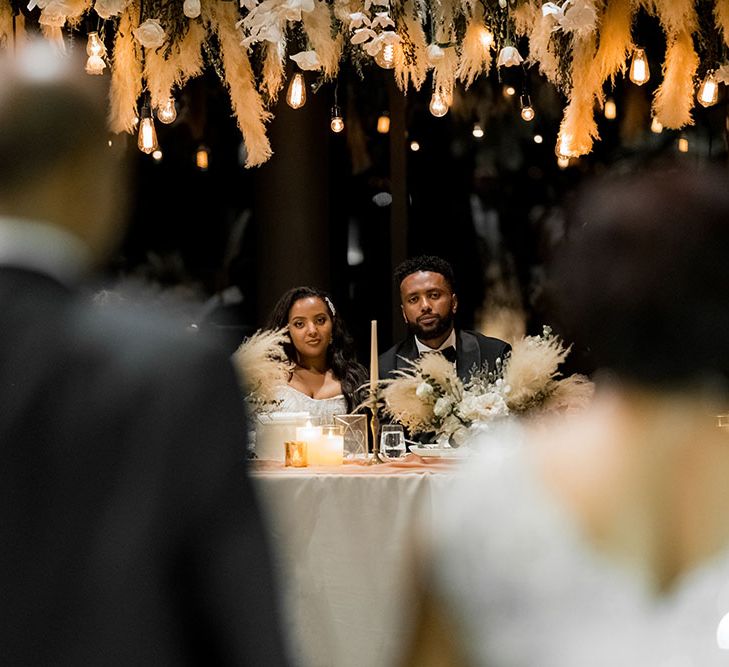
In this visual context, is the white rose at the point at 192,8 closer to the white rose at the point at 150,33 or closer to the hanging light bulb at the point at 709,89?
the white rose at the point at 150,33

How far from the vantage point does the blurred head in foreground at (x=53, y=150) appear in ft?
3.88

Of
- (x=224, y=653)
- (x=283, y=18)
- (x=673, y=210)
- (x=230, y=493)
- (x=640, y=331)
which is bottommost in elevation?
(x=224, y=653)

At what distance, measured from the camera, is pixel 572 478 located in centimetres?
133

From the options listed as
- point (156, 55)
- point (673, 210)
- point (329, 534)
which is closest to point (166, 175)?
point (156, 55)

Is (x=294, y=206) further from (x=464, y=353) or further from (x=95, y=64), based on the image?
(x=95, y=64)

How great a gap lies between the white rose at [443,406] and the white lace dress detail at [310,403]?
3.80ft

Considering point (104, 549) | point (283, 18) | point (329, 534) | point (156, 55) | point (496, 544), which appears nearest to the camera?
point (104, 549)

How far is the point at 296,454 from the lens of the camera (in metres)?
3.63

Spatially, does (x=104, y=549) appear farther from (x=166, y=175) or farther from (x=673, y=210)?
(x=166, y=175)

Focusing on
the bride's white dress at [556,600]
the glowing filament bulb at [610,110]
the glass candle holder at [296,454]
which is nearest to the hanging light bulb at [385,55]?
the glass candle holder at [296,454]

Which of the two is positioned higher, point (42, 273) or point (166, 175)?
point (166, 175)

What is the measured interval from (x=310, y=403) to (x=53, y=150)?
376 centimetres

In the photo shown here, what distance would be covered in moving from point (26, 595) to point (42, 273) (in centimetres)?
30

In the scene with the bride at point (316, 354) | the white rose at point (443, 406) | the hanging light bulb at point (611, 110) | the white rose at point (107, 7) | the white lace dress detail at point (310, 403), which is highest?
the hanging light bulb at point (611, 110)
